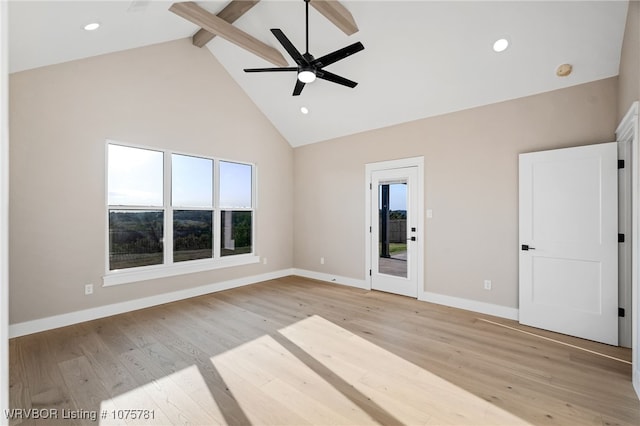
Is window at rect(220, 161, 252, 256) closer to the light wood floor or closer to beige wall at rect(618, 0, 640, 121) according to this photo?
Answer: the light wood floor

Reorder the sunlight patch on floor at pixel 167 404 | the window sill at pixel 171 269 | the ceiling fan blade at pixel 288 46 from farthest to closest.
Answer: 1. the window sill at pixel 171 269
2. the ceiling fan blade at pixel 288 46
3. the sunlight patch on floor at pixel 167 404

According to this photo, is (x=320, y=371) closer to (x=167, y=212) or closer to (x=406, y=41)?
(x=167, y=212)

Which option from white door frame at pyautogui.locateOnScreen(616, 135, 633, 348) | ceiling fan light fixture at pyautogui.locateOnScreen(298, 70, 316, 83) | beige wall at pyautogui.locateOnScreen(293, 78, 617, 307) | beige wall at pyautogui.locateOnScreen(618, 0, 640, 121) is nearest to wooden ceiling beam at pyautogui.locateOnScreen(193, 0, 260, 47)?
ceiling fan light fixture at pyautogui.locateOnScreen(298, 70, 316, 83)

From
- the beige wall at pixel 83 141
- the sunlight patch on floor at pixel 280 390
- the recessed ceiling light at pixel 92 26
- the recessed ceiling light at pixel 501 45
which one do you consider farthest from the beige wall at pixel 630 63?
the beige wall at pixel 83 141

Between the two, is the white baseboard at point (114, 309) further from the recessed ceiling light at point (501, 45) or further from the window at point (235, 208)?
the recessed ceiling light at point (501, 45)

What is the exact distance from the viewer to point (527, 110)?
375 cm

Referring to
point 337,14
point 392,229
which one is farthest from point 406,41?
point 392,229

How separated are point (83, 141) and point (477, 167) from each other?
5145 millimetres

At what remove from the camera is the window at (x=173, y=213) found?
4125 mm

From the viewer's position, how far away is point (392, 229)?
16.8ft

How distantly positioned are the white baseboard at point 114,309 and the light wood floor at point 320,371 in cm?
13

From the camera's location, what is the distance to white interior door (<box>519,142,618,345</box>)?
10.4 feet

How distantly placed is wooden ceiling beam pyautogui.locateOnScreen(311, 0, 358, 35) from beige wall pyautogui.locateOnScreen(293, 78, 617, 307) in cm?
180

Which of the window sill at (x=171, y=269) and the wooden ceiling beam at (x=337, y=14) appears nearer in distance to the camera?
the wooden ceiling beam at (x=337, y=14)
